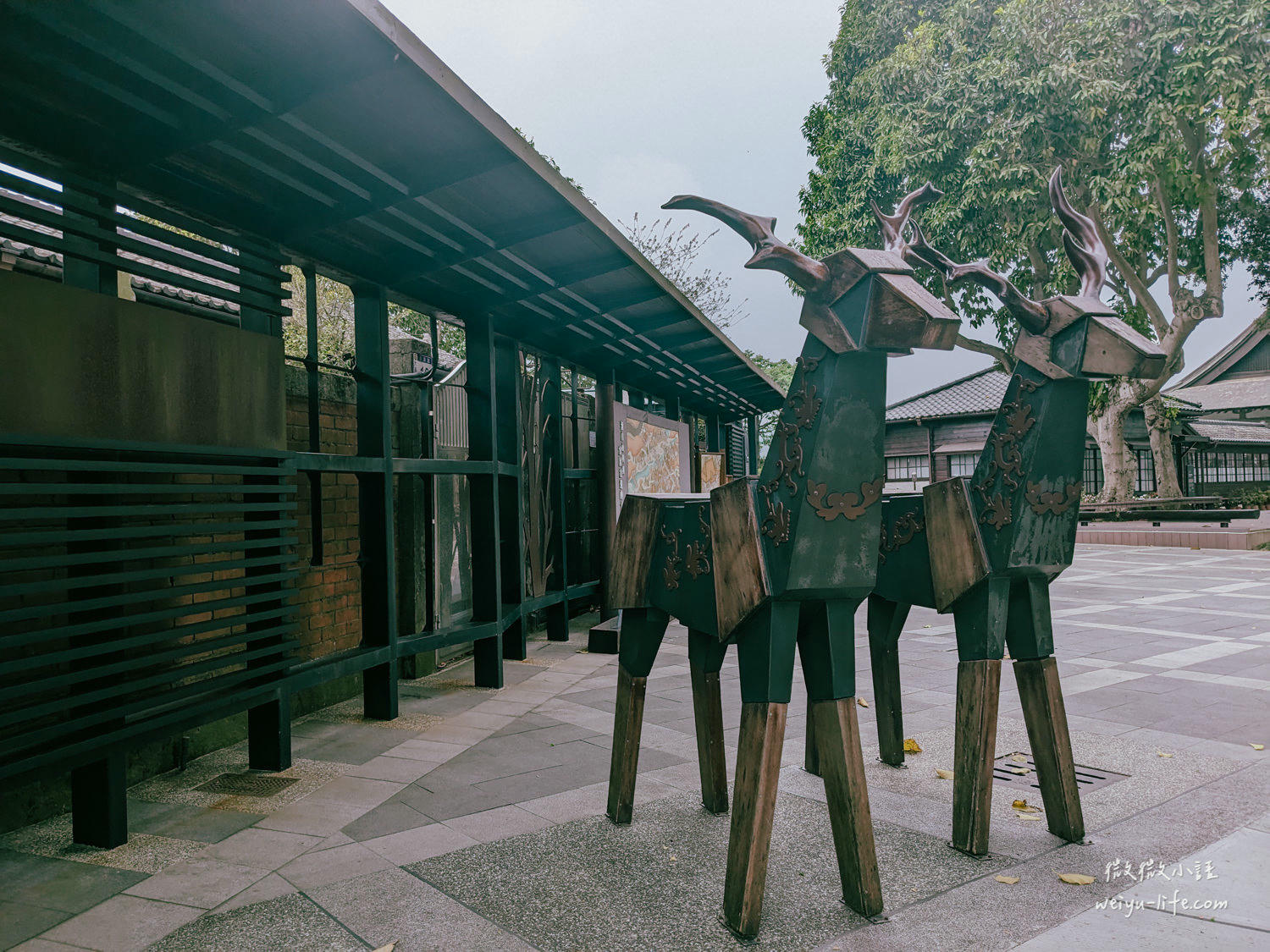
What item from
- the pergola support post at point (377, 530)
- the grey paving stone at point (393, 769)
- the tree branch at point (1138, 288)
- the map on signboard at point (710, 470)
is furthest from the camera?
the tree branch at point (1138, 288)

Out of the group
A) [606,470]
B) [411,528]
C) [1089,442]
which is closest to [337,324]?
[606,470]

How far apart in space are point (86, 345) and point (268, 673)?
184cm

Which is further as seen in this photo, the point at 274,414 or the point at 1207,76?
the point at 1207,76

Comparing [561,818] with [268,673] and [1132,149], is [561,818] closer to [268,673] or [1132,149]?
[268,673]

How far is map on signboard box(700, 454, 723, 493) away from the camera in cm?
1251

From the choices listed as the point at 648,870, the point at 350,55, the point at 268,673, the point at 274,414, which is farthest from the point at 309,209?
the point at 648,870

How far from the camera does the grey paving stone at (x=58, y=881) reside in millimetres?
2906

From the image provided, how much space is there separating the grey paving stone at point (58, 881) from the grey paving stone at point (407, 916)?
75cm

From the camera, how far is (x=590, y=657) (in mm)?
7707

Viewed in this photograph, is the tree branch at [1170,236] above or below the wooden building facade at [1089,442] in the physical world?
above

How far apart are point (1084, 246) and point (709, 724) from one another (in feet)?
8.38

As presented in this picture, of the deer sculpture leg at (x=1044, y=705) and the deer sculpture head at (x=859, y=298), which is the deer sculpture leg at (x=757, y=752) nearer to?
the deer sculpture head at (x=859, y=298)

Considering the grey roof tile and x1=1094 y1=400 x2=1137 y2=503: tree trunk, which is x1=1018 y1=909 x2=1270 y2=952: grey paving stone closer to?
x1=1094 y1=400 x2=1137 y2=503: tree trunk

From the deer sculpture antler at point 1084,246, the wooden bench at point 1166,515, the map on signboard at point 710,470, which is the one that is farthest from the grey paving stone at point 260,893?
the wooden bench at point 1166,515
